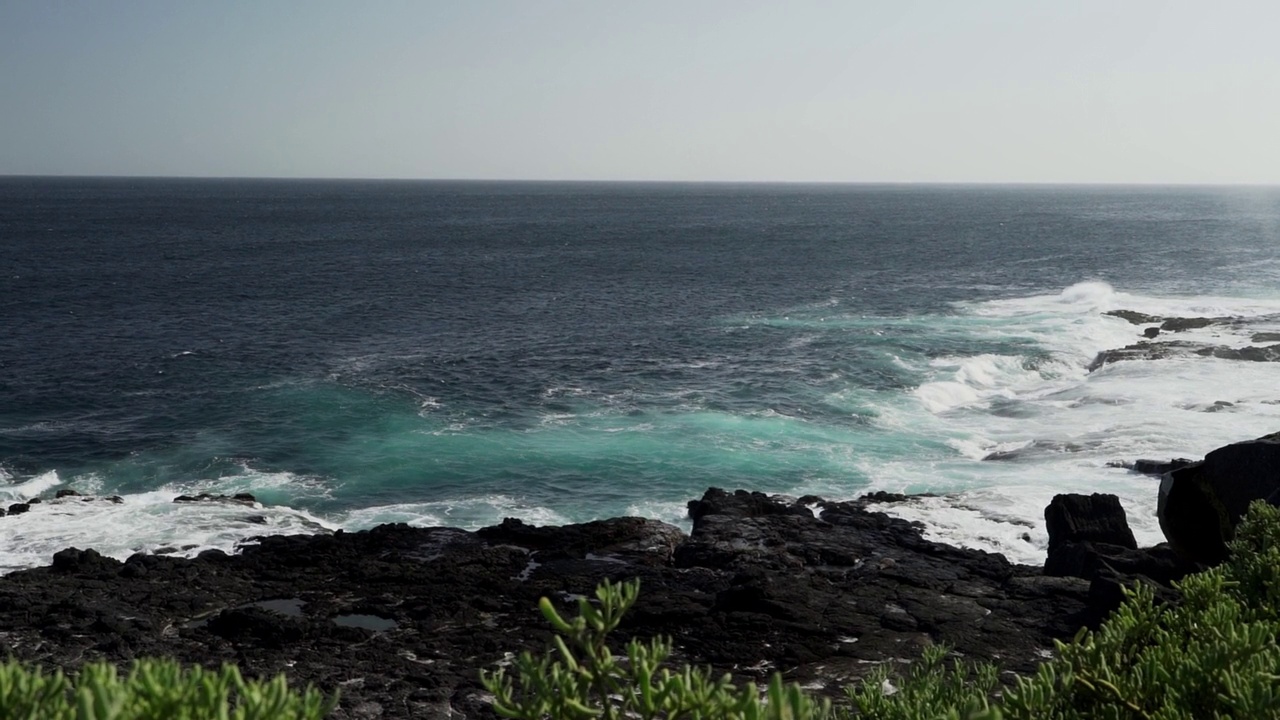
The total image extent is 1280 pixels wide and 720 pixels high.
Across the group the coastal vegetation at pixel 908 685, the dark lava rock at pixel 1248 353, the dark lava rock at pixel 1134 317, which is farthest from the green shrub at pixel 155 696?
the dark lava rock at pixel 1134 317

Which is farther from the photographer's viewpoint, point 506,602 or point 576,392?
point 576,392

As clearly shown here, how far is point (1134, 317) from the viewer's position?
6912cm

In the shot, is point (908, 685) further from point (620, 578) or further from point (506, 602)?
point (620, 578)

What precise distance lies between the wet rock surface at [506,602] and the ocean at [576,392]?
10.8 ft

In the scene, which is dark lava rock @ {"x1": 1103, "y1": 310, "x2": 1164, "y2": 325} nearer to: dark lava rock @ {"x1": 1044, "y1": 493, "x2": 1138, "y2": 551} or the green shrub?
dark lava rock @ {"x1": 1044, "y1": 493, "x2": 1138, "y2": 551}

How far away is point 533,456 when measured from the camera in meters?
40.1

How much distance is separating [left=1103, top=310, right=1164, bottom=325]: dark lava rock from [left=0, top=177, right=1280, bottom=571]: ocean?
2372 mm

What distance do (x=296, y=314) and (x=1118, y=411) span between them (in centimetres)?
5275

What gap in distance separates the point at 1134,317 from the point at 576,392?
41840mm

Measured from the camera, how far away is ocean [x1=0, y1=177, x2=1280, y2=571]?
35.2 metres

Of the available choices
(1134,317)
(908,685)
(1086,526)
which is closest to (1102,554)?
(1086,526)

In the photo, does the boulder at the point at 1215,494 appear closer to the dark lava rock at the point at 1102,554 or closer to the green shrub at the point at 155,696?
the dark lava rock at the point at 1102,554

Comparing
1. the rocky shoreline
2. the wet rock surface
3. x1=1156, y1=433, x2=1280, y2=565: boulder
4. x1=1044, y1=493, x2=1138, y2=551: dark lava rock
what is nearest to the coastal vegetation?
the wet rock surface

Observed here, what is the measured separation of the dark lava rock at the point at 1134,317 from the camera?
222ft
